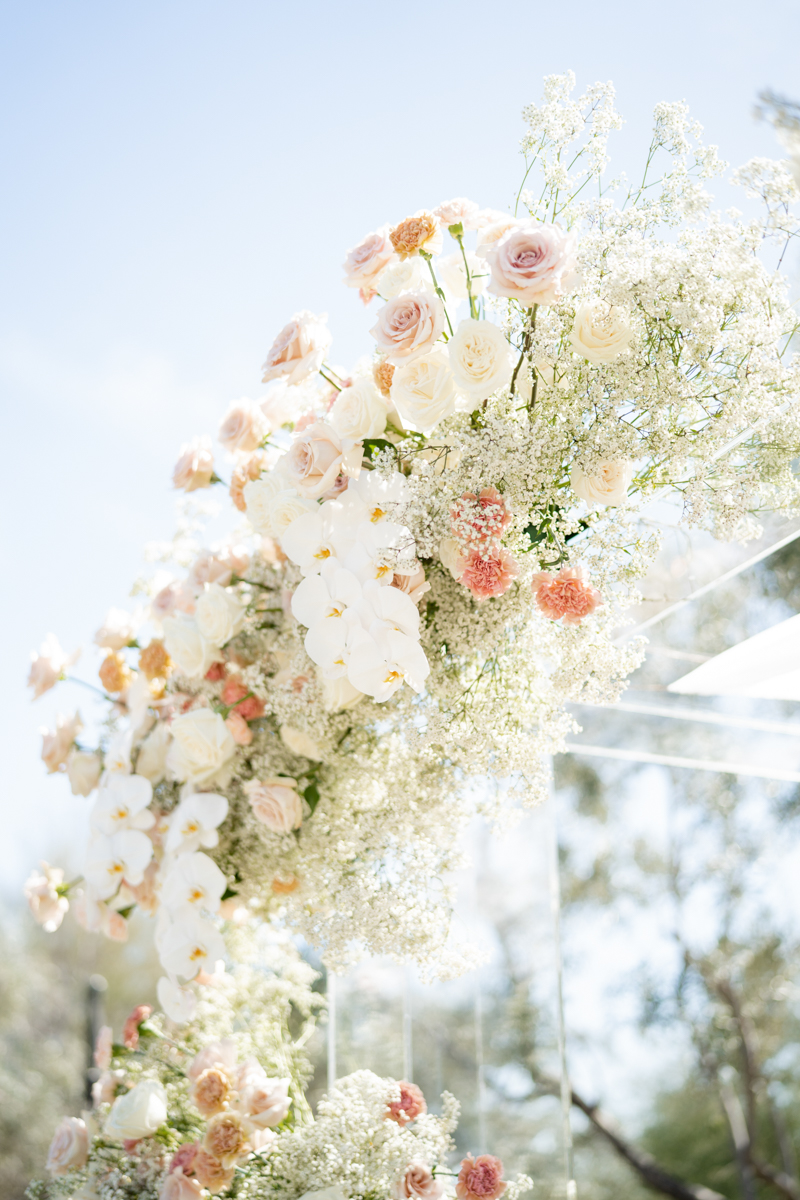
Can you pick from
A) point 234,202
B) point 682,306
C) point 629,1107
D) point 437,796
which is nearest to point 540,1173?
point 437,796

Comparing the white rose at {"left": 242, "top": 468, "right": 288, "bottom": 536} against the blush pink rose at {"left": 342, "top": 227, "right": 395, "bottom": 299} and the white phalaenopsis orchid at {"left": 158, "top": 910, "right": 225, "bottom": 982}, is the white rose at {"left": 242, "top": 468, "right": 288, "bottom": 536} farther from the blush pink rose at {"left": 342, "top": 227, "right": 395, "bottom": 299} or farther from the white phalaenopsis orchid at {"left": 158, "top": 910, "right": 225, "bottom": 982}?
the white phalaenopsis orchid at {"left": 158, "top": 910, "right": 225, "bottom": 982}

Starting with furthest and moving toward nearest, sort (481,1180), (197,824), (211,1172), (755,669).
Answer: (755,669)
(197,824)
(211,1172)
(481,1180)

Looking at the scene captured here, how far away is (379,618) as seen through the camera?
1.09 metres

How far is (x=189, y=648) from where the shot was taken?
1.45 metres

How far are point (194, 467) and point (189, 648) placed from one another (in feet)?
0.98

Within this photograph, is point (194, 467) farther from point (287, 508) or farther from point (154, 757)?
point (154, 757)

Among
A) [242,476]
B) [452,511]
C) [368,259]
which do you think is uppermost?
[368,259]

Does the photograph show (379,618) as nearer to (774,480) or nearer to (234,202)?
(774,480)

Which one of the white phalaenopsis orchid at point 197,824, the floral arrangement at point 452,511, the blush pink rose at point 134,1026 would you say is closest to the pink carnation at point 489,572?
the floral arrangement at point 452,511

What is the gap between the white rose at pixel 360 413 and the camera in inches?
46.8

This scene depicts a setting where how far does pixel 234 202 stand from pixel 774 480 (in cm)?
227

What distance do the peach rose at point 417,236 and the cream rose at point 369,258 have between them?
1.4 inches

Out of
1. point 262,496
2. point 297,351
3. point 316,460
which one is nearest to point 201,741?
point 262,496

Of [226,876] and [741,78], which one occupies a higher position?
[741,78]
